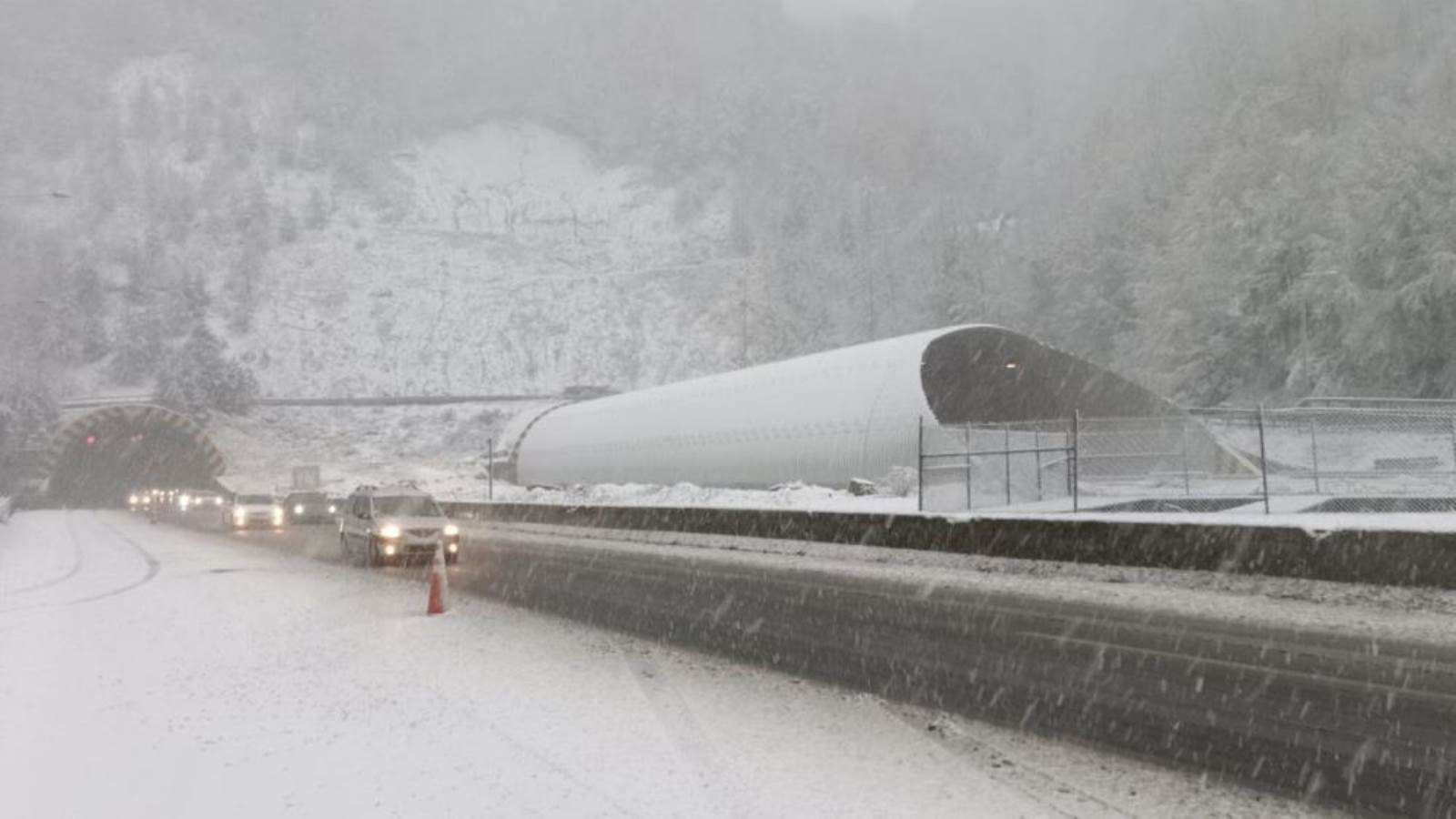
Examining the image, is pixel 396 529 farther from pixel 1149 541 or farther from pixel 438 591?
pixel 1149 541

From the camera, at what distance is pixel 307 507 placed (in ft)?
147

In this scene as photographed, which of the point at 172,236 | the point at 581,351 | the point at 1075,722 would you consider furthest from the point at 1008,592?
the point at 172,236

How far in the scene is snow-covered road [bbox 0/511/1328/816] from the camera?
5.42 m

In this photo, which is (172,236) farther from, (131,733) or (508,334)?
(131,733)

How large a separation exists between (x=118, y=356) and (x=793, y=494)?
111 meters

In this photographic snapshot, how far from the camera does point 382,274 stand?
5812 inches

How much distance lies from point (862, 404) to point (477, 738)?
1250 inches

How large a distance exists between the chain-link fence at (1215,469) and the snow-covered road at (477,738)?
1484 centimetres

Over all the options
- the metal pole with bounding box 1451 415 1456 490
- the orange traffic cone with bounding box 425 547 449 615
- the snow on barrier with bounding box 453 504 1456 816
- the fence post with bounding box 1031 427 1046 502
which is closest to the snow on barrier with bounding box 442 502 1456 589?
the snow on barrier with bounding box 453 504 1456 816

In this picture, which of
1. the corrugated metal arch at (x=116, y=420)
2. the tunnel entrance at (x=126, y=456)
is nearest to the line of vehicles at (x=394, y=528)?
the corrugated metal arch at (x=116, y=420)

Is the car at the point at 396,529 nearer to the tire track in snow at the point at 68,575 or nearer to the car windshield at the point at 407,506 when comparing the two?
the car windshield at the point at 407,506

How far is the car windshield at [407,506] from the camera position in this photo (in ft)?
71.0

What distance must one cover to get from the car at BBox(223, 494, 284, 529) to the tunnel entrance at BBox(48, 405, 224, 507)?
176ft

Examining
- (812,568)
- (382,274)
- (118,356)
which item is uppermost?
(382,274)
